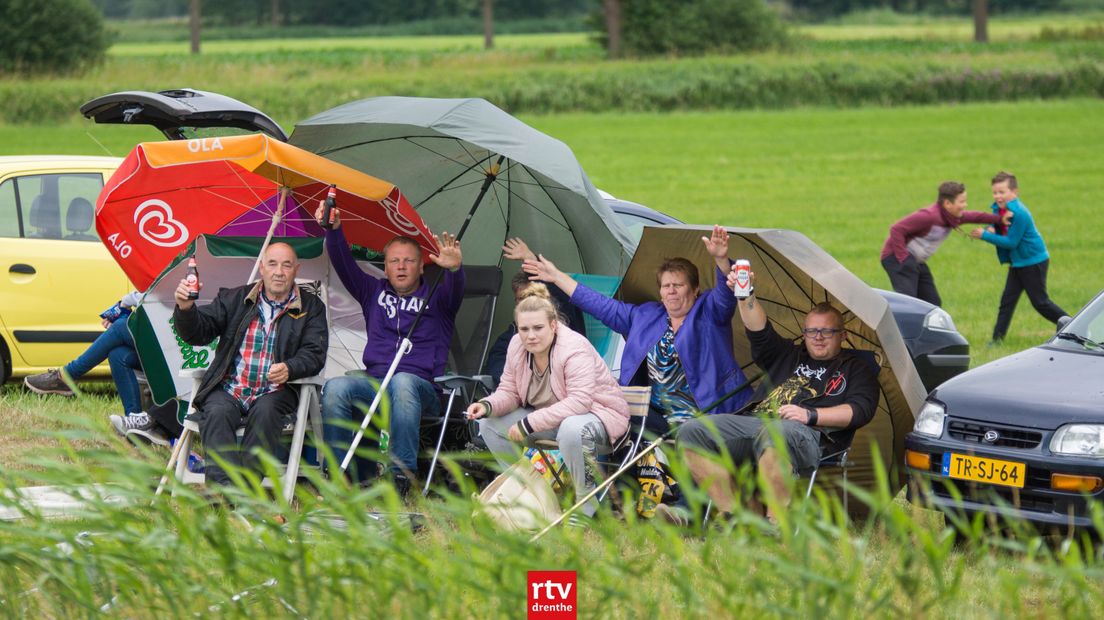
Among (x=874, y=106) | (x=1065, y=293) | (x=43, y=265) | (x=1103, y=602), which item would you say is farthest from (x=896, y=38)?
(x=1103, y=602)

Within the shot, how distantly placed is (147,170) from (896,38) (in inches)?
2494

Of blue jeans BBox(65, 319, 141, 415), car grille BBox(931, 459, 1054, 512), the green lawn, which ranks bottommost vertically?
the green lawn

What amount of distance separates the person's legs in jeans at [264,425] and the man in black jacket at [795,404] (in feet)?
6.95

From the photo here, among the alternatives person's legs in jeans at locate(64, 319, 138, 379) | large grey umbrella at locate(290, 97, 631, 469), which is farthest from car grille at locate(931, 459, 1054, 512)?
person's legs in jeans at locate(64, 319, 138, 379)

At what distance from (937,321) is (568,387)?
136 inches

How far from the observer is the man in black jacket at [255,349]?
24.7 feet

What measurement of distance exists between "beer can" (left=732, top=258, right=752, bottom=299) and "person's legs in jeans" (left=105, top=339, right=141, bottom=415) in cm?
406

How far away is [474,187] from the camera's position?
28.9 feet

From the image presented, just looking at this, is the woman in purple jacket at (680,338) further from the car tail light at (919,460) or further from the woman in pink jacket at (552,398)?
the car tail light at (919,460)

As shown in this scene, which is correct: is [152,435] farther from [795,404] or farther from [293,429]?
[795,404]

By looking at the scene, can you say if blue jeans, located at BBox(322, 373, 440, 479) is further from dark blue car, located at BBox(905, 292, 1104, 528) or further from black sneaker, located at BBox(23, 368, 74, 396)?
black sneaker, located at BBox(23, 368, 74, 396)

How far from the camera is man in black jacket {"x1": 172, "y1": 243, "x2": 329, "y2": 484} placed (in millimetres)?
7527

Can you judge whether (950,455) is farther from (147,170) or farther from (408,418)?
(147,170)

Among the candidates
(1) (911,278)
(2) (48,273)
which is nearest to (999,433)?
(1) (911,278)
